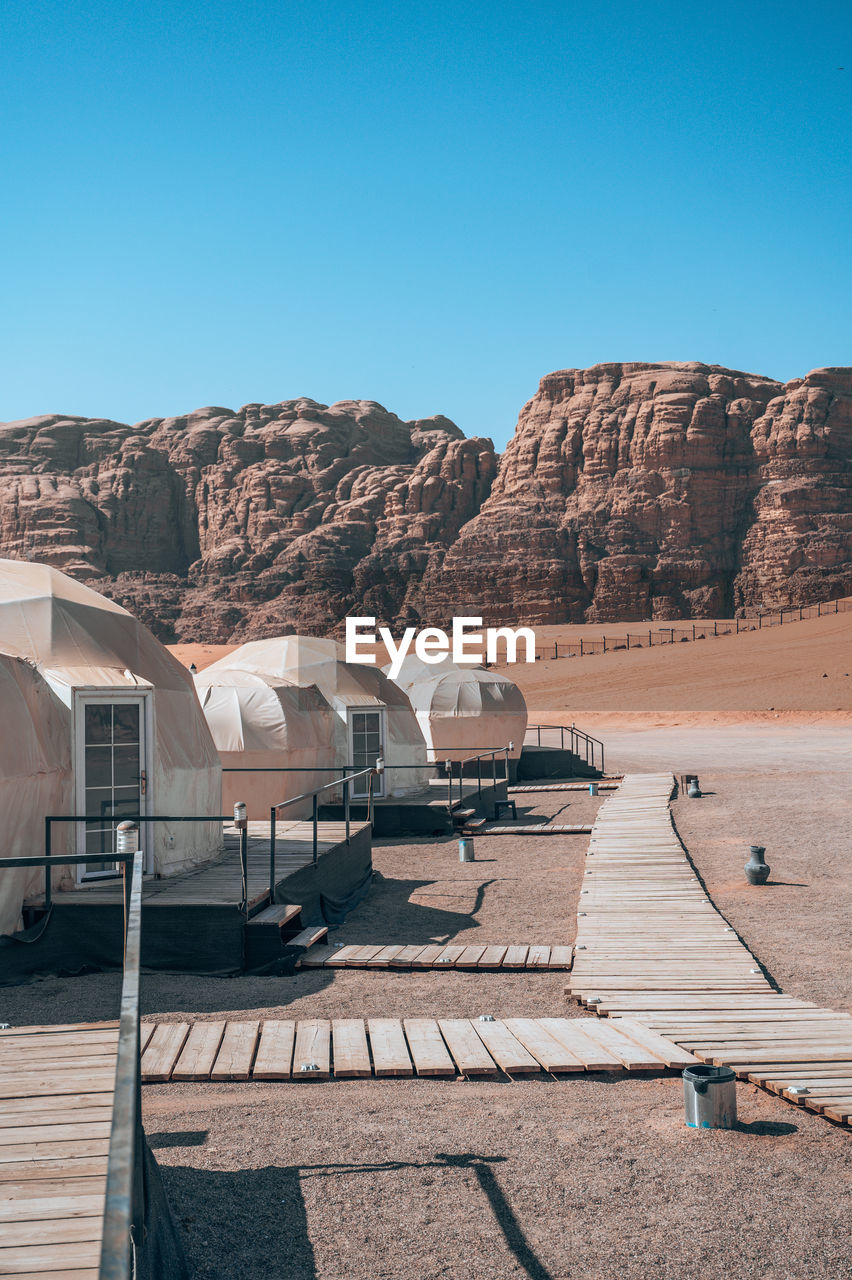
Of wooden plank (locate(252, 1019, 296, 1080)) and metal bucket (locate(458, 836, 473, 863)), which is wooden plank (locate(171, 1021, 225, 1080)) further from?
metal bucket (locate(458, 836, 473, 863))

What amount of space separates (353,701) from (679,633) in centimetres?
7023

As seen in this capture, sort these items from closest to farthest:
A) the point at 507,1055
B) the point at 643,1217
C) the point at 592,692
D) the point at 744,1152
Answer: the point at 643,1217
the point at 744,1152
the point at 507,1055
the point at 592,692

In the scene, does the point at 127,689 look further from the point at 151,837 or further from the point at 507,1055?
the point at 507,1055

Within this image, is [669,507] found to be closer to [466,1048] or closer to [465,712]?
[465,712]

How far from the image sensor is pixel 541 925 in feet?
37.6

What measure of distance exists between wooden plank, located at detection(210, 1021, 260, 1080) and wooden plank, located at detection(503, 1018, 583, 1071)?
1747 millimetres

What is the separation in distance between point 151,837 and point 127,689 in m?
1.61

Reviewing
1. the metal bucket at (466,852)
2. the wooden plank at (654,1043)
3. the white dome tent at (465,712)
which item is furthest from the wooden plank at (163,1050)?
the white dome tent at (465,712)

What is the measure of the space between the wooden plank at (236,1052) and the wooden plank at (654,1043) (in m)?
2.45

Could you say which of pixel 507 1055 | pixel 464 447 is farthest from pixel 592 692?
pixel 464 447

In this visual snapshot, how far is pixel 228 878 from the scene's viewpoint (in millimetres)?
10984

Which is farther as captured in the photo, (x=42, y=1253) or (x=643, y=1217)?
(x=643, y=1217)

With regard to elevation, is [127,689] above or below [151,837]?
above

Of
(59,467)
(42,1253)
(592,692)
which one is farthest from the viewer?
(59,467)
